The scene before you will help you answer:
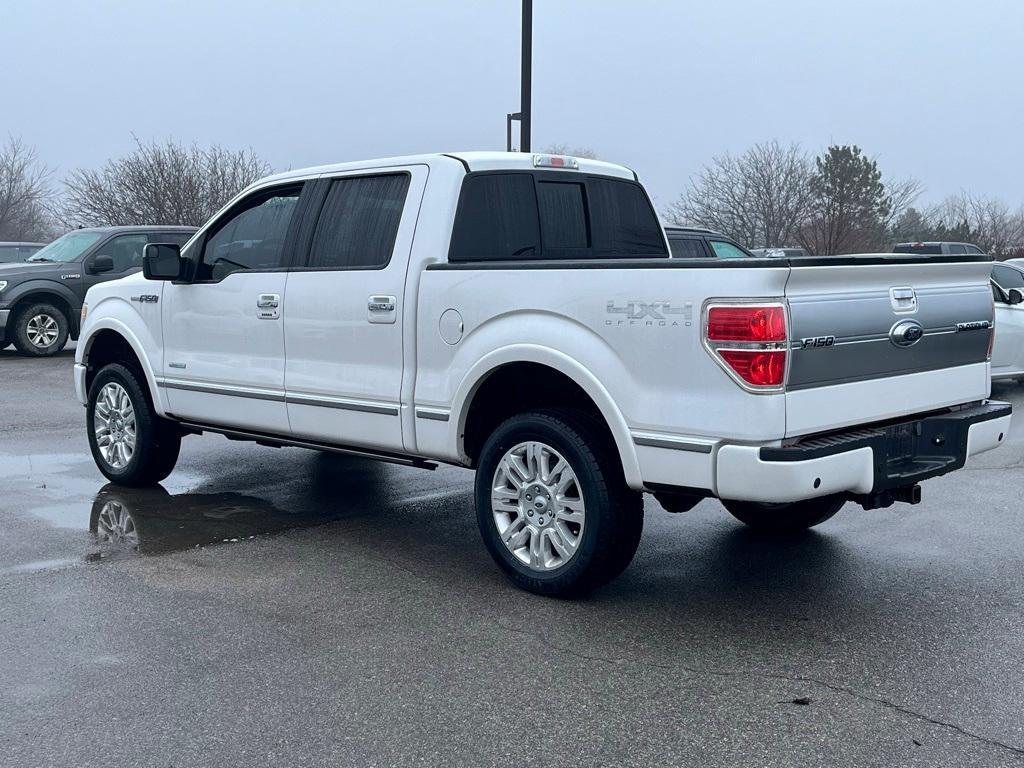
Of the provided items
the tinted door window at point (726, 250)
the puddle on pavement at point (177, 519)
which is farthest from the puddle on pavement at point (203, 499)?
the tinted door window at point (726, 250)

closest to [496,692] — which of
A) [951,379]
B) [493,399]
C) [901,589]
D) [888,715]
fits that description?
[888,715]

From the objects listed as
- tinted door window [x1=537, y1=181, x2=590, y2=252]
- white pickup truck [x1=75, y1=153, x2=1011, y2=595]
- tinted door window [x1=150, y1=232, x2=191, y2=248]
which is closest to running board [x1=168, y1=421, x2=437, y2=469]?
white pickup truck [x1=75, y1=153, x2=1011, y2=595]

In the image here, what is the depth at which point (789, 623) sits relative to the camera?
192 inches

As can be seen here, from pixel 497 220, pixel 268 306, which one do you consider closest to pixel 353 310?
pixel 268 306

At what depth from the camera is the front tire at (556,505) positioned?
16.1 feet

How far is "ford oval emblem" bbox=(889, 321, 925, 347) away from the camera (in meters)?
4.82

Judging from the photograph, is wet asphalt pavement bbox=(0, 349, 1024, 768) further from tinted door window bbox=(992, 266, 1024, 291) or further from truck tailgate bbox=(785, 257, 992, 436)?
tinted door window bbox=(992, 266, 1024, 291)

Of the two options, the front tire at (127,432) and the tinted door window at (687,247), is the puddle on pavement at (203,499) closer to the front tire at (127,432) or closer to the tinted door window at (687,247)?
the front tire at (127,432)

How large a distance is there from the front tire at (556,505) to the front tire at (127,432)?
2.93m

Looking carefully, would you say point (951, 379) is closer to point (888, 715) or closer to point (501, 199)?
point (888, 715)

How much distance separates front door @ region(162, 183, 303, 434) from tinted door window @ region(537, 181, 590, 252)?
1410 millimetres

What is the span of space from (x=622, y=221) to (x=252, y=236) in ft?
7.04

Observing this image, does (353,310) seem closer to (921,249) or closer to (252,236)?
(252,236)

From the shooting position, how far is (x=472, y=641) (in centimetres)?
459
